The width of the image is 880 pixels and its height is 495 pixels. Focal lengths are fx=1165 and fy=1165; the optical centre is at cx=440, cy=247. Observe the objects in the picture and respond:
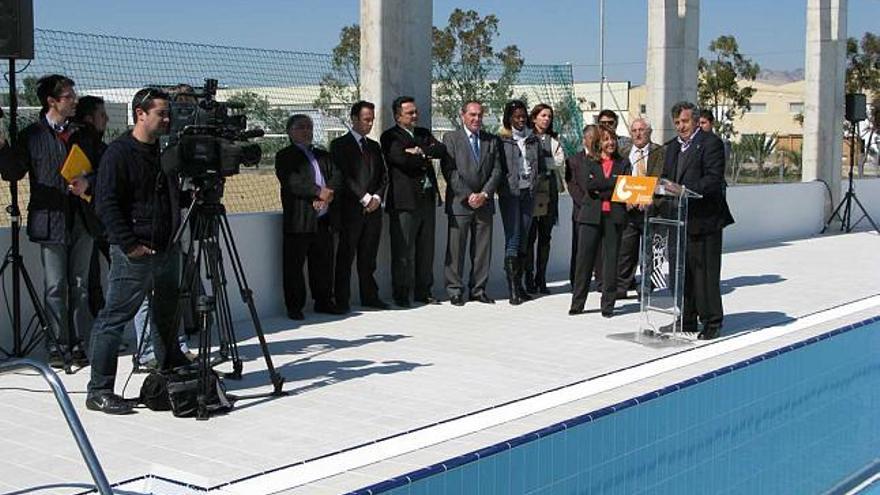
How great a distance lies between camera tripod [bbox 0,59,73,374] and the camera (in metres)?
8.22

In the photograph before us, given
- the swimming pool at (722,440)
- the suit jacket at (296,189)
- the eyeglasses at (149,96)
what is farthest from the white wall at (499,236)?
the swimming pool at (722,440)

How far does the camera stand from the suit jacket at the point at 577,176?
11258mm

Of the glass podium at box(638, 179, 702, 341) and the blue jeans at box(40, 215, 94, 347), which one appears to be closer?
the blue jeans at box(40, 215, 94, 347)

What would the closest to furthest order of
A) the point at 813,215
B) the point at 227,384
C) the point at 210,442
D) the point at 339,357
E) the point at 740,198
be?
the point at 210,442
the point at 227,384
the point at 339,357
the point at 740,198
the point at 813,215

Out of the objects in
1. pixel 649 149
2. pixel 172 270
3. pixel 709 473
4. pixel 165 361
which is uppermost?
pixel 649 149

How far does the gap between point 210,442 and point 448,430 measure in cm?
135

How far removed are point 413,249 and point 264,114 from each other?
194 centimetres

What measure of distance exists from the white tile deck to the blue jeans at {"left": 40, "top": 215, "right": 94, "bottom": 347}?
0.48 metres

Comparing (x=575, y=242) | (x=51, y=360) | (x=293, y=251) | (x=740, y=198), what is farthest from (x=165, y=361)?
(x=740, y=198)

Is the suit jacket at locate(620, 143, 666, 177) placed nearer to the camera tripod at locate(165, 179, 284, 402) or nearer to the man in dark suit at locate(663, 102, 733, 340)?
the man in dark suit at locate(663, 102, 733, 340)

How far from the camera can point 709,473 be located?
6.99m

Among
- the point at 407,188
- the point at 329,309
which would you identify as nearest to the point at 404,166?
the point at 407,188

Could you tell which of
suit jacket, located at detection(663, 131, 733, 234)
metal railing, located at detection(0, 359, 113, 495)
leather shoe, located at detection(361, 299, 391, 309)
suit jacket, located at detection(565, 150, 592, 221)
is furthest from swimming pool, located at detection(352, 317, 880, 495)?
leather shoe, located at detection(361, 299, 391, 309)

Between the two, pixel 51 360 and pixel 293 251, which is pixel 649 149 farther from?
pixel 51 360
